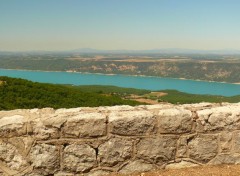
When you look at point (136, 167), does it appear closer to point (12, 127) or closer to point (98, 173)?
point (98, 173)

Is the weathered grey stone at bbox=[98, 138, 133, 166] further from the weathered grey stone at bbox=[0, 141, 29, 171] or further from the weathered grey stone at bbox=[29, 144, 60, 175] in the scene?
the weathered grey stone at bbox=[0, 141, 29, 171]

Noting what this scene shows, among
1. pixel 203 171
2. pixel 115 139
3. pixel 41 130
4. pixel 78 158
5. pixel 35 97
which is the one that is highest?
pixel 41 130

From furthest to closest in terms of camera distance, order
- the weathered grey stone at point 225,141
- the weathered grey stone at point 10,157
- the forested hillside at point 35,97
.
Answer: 1. the forested hillside at point 35,97
2. the weathered grey stone at point 225,141
3. the weathered grey stone at point 10,157

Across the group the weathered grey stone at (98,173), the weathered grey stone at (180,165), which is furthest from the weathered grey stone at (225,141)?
the weathered grey stone at (98,173)

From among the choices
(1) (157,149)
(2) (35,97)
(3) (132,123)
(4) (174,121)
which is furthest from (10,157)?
(2) (35,97)

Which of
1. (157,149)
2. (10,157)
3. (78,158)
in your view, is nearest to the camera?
(10,157)

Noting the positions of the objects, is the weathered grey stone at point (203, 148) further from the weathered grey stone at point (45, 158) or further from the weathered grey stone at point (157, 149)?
the weathered grey stone at point (45, 158)

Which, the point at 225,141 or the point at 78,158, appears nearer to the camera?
the point at 78,158

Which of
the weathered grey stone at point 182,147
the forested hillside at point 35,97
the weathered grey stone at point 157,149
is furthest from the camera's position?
the forested hillside at point 35,97

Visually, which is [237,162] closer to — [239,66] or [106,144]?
[106,144]
